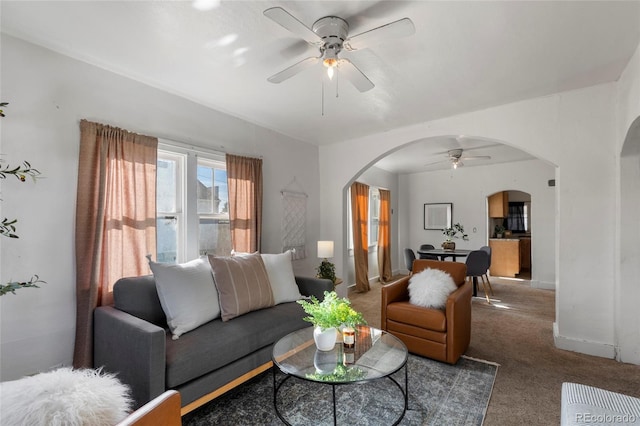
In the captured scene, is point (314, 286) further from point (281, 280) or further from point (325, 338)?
point (325, 338)

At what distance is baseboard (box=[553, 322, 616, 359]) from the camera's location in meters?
2.73

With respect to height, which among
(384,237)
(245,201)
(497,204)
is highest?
(497,204)

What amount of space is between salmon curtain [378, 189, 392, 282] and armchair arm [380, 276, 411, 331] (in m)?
3.21

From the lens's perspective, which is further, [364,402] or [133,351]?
[364,402]

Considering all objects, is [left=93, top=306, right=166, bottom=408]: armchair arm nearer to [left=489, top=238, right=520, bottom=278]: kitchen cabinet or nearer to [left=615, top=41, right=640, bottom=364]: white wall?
[left=615, top=41, right=640, bottom=364]: white wall

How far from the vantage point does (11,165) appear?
1.93 m

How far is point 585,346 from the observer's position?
111 inches

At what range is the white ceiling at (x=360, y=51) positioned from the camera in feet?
5.76

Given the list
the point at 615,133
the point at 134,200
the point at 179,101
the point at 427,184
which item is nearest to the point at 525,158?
the point at 427,184

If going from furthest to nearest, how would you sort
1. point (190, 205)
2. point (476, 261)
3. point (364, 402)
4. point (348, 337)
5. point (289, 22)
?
point (476, 261) < point (190, 205) < point (364, 402) < point (348, 337) < point (289, 22)

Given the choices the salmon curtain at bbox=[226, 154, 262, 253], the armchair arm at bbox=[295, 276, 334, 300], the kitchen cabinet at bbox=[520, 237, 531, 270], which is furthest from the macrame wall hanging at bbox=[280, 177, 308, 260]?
the kitchen cabinet at bbox=[520, 237, 531, 270]

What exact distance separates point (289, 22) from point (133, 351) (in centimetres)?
212

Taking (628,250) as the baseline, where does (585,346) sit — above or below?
below

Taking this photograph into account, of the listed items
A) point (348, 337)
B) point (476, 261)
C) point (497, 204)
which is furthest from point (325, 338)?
point (497, 204)
